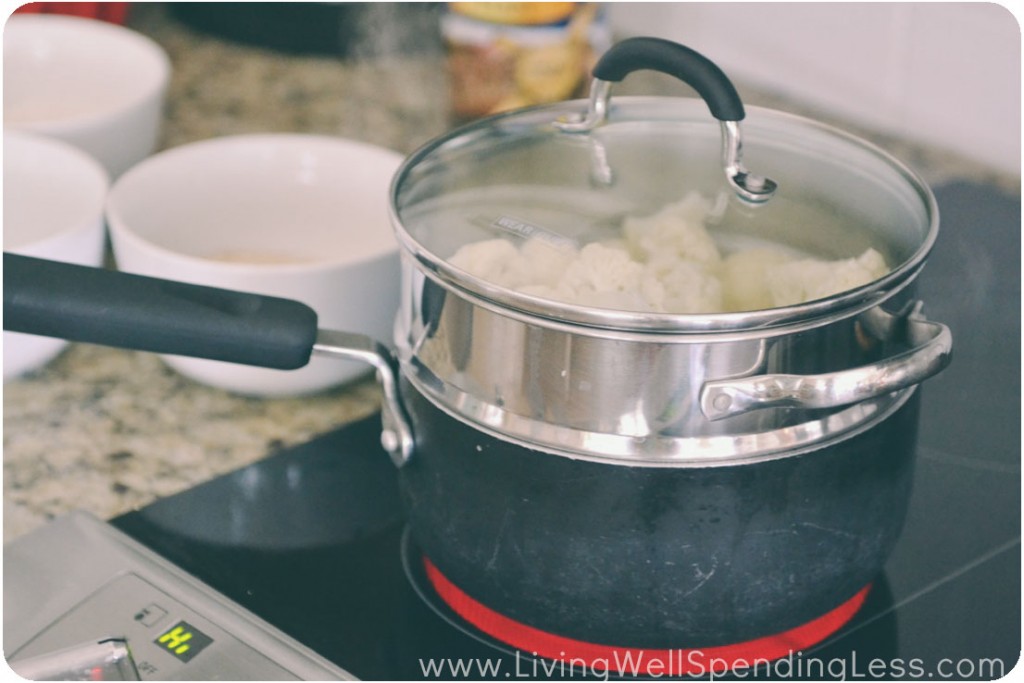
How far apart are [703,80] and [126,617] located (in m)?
0.38

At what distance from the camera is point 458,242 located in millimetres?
579

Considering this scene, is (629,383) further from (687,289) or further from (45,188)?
(45,188)

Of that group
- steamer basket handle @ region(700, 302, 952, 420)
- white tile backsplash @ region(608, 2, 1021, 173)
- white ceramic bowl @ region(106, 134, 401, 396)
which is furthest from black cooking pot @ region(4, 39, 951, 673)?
white tile backsplash @ region(608, 2, 1021, 173)

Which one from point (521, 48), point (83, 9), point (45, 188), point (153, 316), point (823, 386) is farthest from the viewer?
point (83, 9)

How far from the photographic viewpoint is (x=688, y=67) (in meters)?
0.54

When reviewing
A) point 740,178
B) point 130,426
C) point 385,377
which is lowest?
point 130,426

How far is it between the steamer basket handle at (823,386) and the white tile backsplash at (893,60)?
2.05ft

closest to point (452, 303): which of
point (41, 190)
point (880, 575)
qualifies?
point (880, 575)

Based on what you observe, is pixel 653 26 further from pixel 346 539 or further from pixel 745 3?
pixel 346 539

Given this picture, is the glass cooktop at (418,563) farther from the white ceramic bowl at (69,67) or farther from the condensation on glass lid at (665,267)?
the white ceramic bowl at (69,67)

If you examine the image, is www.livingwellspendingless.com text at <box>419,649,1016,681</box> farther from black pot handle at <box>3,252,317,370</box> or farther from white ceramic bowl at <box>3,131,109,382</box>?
white ceramic bowl at <box>3,131,109,382</box>

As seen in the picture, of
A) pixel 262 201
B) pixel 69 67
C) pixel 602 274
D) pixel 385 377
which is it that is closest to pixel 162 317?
pixel 385 377

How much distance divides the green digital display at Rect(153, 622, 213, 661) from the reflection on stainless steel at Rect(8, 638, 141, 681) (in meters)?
0.02

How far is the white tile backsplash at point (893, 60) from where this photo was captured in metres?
1.03
